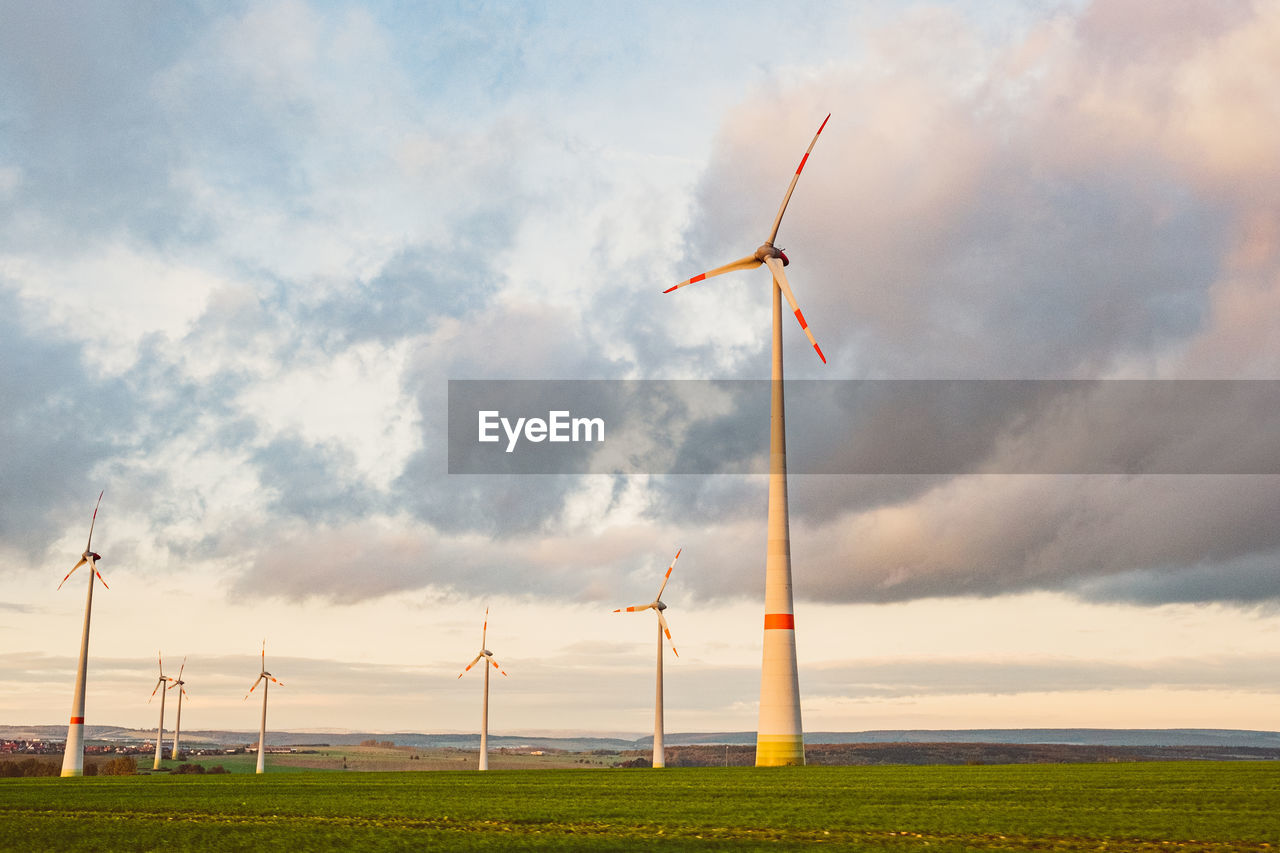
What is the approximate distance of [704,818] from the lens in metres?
32.3

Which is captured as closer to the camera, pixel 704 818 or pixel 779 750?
pixel 704 818

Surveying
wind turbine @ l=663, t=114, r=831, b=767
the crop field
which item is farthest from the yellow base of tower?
the crop field

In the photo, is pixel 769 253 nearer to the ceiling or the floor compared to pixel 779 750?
nearer to the ceiling

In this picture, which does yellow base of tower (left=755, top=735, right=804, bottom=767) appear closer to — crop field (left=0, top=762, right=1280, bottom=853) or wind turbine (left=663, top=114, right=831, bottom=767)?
wind turbine (left=663, top=114, right=831, bottom=767)

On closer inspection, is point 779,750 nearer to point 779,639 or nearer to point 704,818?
point 779,639

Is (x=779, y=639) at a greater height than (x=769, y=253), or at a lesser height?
lesser

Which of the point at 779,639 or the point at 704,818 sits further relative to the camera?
the point at 779,639

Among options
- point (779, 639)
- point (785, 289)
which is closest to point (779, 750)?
point (779, 639)

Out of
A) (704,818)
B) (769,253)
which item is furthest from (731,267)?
(704,818)

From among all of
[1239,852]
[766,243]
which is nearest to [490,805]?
[1239,852]

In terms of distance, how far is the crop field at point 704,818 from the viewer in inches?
995

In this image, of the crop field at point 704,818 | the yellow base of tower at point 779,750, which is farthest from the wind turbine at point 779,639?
the crop field at point 704,818

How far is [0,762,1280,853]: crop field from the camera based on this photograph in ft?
82.9

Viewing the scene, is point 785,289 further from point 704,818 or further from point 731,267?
point 704,818
